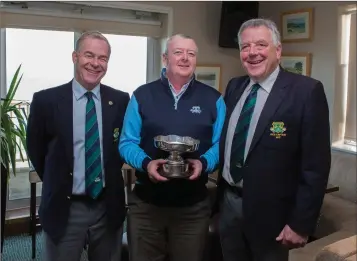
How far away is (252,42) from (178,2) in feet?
8.20

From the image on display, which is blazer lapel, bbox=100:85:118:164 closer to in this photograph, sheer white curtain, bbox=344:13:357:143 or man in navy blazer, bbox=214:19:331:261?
man in navy blazer, bbox=214:19:331:261

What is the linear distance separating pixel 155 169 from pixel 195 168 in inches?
6.2

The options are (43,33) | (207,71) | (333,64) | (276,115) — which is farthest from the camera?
(207,71)

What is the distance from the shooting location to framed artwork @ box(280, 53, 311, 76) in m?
3.89

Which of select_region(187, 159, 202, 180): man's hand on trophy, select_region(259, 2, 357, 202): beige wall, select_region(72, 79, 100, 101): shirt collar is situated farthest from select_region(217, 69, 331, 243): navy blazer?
select_region(259, 2, 357, 202): beige wall

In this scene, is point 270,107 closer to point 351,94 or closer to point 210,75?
point 351,94

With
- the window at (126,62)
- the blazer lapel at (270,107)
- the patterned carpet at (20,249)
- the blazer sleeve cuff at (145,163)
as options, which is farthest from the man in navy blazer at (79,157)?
the window at (126,62)

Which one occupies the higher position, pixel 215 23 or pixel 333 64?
pixel 215 23

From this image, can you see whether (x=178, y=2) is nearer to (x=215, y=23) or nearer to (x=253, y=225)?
(x=215, y=23)

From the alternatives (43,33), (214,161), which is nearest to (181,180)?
(214,161)

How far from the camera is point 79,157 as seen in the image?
170 cm

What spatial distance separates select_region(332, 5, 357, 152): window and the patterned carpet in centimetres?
245

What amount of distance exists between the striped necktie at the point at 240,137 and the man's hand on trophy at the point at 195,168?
13cm

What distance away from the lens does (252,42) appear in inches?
62.7
